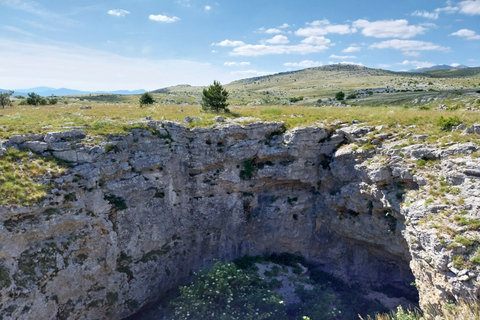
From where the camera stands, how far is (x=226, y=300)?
785 inches

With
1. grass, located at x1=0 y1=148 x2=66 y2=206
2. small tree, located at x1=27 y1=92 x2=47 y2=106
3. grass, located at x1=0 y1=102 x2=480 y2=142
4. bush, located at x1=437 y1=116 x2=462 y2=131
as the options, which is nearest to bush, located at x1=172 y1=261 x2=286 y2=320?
grass, located at x1=0 y1=148 x2=66 y2=206

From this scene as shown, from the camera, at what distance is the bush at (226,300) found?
19052 millimetres

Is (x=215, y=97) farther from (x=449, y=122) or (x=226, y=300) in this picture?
(x=449, y=122)

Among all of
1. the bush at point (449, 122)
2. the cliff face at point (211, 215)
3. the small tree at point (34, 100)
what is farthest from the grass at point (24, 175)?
the small tree at point (34, 100)

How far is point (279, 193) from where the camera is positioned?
92.5 feet

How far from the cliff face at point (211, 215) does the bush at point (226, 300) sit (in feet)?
14.9

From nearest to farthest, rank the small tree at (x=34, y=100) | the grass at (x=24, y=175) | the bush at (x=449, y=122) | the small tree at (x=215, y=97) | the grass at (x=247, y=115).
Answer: the grass at (x=24, y=175) → the grass at (x=247, y=115) → the bush at (x=449, y=122) → the small tree at (x=215, y=97) → the small tree at (x=34, y=100)

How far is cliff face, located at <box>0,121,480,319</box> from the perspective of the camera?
1648 centimetres

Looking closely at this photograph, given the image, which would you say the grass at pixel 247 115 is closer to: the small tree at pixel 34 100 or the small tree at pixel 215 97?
the small tree at pixel 215 97

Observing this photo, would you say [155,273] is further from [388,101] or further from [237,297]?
[388,101]

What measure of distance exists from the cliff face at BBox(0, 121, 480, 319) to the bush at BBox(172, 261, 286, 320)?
453 centimetres

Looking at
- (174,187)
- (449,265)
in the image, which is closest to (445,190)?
(449,265)

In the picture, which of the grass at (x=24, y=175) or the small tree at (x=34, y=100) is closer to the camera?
the grass at (x=24, y=175)

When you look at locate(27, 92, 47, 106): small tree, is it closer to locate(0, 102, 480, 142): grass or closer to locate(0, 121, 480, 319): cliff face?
locate(0, 102, 480, 142): grass
